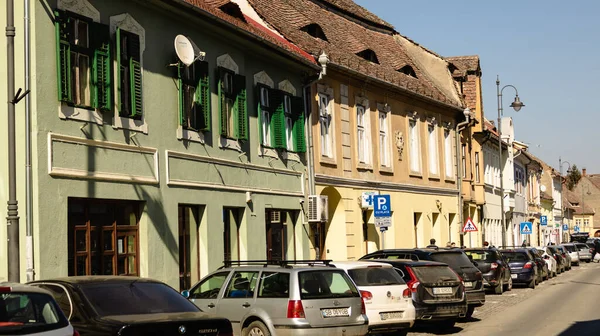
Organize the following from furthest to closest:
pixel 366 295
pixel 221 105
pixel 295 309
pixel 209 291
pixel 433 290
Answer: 1. pixel 221 105
2. pixel 433 290
3. pixel 366 295
4. pixel 209 291
5. pixel 295 309

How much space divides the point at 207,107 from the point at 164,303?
11063 millimetres

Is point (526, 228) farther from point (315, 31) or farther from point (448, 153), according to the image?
point (315, 31)

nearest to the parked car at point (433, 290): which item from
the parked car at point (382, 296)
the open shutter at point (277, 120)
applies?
the parked car at point (382, 296)

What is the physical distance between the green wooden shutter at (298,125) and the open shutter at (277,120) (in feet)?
3.33

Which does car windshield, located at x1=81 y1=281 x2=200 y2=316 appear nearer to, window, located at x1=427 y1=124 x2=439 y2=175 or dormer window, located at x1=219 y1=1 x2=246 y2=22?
dormer window, located at x1=219 y1=1 x2=246 y2=22

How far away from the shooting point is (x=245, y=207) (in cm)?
2392

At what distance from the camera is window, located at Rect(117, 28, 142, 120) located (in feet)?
60.0

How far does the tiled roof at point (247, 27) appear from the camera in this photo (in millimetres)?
21016

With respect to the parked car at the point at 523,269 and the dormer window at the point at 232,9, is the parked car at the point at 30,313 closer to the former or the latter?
the dormer window at the point at 232,9

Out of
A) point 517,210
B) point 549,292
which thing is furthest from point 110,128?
point 517,210

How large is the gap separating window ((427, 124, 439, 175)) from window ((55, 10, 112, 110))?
2441cm

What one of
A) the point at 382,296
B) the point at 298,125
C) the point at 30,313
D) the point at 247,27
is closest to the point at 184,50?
the point at 247,27

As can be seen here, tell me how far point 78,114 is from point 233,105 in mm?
6908

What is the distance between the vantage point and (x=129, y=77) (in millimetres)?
18594
